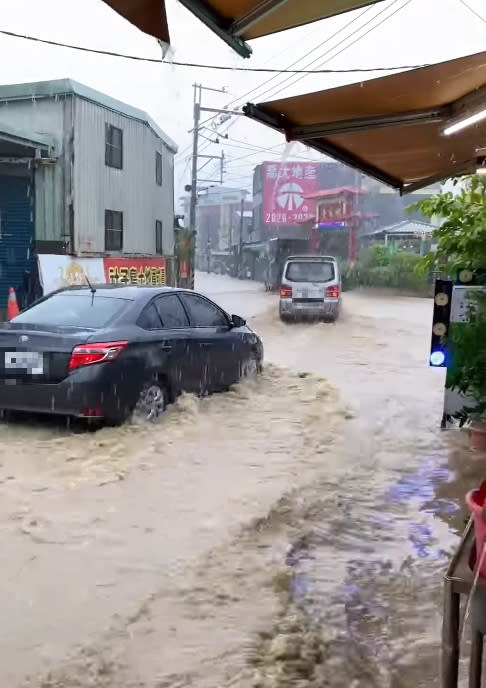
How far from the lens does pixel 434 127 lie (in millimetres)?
5531

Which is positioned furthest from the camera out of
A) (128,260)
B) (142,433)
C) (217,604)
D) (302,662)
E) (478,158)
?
(128,260)

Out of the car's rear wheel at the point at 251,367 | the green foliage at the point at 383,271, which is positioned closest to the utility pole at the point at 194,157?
the green foliage at the point at 383,271

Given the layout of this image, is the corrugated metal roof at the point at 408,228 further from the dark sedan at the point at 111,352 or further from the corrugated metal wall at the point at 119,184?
the dark sedan at the point at 111,352

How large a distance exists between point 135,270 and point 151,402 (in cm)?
1212

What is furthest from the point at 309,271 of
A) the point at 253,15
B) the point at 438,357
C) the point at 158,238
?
the point at 253,15

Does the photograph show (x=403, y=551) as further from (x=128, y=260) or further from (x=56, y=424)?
(x=128, y=260)

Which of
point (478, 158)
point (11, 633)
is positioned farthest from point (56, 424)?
point (478, 158)

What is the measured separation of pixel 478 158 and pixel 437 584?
4.79 metres

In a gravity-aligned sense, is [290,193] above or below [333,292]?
above

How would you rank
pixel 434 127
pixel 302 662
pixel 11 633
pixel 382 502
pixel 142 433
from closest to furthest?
1. pixel 302 662
2. pixel 11 633
3. pixel 382 502
4. pixel 434 127
5. pixel 142 433

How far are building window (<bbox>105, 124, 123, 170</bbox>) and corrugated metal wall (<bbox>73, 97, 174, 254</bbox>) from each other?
138 millimetres

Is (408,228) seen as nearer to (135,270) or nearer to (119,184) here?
(119,184)

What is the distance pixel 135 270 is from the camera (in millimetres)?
18422

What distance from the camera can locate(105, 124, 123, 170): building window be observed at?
18000 millimetres
